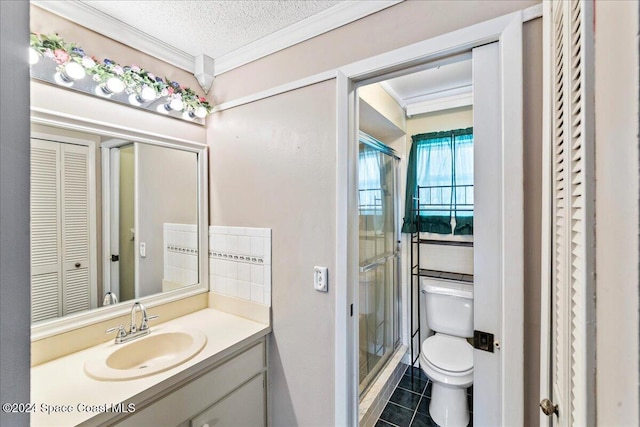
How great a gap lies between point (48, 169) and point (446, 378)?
2403 millimetres

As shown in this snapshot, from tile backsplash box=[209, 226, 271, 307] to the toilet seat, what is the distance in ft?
3.93

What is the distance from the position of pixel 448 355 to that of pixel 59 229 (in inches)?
93.6

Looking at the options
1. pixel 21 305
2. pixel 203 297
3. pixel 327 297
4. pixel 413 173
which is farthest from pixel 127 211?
pixel 413 173

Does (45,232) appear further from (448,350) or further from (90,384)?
(448,350)

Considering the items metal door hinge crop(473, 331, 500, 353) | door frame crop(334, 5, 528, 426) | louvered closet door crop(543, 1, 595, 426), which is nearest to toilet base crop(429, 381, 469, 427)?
door frame crop(334, 5, 528, 426)

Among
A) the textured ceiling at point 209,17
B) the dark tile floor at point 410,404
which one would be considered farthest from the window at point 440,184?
the textured ceiling at point 209,17

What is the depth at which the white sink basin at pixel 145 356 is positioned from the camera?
3.56ft

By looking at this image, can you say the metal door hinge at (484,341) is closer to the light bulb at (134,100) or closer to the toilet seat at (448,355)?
the toilet seat at (448,355)

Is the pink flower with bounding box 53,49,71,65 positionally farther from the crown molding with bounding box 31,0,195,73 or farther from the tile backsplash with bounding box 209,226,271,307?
the tile backsplash with bounding box 209,226,271,307

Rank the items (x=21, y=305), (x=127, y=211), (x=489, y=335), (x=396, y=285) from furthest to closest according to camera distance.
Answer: (x=396, y=285), (x=127, y=211), (x=489, y=335), (x=21, y=305)

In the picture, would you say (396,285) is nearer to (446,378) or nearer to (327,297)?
(446,378)

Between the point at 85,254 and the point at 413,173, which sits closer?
the point at 85,254

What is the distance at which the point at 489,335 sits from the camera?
999 millimetres

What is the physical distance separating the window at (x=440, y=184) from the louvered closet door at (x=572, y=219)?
152 centimetres
